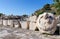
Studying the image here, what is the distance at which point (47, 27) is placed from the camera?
4.97 meters

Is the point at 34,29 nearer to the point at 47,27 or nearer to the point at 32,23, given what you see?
the point at 32,23

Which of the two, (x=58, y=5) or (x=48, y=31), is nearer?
(x=48, y=31)

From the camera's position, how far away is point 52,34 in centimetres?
498

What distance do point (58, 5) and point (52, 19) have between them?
11219mm

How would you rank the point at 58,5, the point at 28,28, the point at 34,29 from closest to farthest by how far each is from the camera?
the point at 34,29 → the point at 28,28 → the point at 58,5

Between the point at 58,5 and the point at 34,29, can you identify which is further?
the point at 58,5

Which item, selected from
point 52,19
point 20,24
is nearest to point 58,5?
point 20,24

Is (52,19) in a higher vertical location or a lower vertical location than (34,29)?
higher

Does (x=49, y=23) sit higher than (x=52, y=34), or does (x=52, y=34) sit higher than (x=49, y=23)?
(x=49, y=23)

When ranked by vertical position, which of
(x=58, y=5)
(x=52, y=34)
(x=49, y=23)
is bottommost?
(x=52, y=34)

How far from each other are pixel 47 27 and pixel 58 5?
37.4 feet

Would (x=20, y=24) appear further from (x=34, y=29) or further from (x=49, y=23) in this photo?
(x=49, y=23)

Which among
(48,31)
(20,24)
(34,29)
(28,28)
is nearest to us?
(48,31)

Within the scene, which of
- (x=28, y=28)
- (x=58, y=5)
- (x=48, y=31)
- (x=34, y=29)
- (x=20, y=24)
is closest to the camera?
(x=48, y=31)
